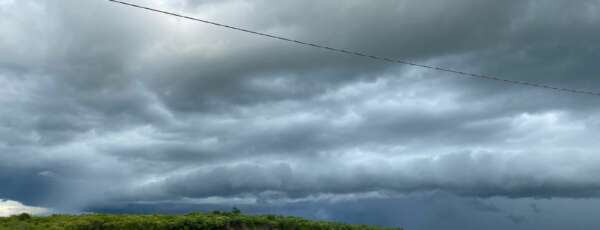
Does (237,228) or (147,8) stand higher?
(147,8)

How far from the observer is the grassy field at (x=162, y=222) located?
2473 cm

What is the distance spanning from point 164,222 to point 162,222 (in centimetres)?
10

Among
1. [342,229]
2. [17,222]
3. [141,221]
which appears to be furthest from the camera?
[342,229]

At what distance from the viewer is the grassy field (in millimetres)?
24734

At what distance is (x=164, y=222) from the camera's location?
89.6 ft

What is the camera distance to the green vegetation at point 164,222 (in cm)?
2473

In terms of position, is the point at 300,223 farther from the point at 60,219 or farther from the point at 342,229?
the point at 60,219

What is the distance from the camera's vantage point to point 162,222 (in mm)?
27234

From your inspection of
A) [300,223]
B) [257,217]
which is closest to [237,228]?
[257,217]

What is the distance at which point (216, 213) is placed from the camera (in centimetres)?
3122

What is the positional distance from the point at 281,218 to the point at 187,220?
6021 millimetres

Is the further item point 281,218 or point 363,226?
point 363,226

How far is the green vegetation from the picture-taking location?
24734 mm

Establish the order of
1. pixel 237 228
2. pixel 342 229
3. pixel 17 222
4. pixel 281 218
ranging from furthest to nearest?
pixel 342 229 → pixel 281 218 → pixel 237 228 → pixel 17 222
